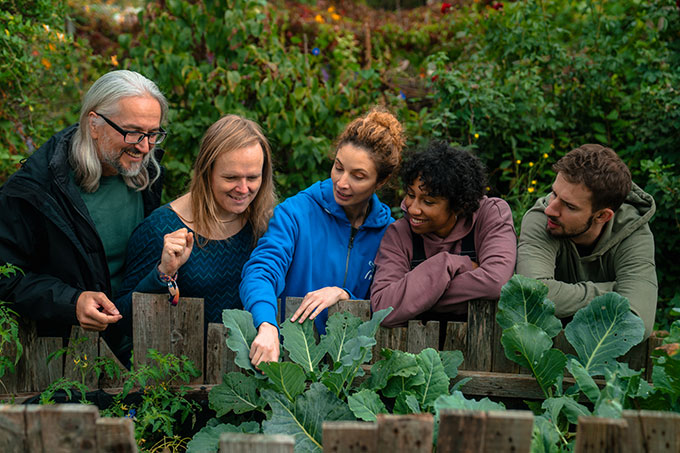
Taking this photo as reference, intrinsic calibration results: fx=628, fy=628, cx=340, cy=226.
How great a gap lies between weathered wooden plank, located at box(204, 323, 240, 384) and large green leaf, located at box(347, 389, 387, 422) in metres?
0.66

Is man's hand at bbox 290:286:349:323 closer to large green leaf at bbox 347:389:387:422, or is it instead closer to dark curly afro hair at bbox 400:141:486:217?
large green leaf at bbox 347:389:387:422

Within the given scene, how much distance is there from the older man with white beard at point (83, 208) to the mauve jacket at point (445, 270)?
113 cm

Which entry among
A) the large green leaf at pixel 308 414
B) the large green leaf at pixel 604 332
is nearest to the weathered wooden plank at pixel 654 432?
the large green leaf at pixel 604 332

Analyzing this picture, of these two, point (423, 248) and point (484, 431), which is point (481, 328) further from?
point (484, 431)

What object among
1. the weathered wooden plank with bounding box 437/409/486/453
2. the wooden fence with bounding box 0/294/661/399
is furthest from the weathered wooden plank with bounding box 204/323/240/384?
the weathered wooden plank with bounding box 437/409/486/453

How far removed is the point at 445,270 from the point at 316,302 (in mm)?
Answer: 544

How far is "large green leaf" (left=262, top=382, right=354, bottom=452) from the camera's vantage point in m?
2.08

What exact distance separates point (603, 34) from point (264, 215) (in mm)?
3273

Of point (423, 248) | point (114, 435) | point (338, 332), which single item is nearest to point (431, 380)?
point (338, 332)

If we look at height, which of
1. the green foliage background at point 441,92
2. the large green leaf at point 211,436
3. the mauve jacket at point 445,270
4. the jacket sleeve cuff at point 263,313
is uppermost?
the green foliage background at point 441,92

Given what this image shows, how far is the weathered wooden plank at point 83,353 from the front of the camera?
256 cm

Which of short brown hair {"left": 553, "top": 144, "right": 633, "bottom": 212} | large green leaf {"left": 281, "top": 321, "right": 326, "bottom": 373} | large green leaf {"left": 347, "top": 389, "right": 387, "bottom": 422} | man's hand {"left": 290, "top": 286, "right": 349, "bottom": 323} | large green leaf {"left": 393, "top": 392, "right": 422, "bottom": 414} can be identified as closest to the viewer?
large green leaf {"left": 347, "top": 389, "right": 387, "bottom": 422}

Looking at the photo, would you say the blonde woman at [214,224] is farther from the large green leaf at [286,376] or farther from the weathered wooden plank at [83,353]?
the large green leaf at [286,376]

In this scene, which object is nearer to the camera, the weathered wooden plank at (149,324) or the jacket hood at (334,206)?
the weathered wooden plank at (149,324)
